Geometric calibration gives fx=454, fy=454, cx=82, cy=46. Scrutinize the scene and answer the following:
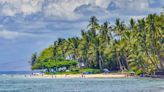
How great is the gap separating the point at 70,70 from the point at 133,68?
112ft

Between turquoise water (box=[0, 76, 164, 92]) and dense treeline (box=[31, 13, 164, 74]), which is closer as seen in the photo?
turquoise water (box=[0, 76, 164, 92])

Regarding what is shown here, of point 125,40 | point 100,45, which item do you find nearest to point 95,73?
point 100,45

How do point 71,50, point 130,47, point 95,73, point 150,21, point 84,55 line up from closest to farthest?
point 150,21 < point 130,47 < point 95,73 < point 84,55 < point 71,50

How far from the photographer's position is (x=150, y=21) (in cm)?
11338

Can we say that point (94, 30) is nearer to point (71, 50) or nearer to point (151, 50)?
point (71, 50)

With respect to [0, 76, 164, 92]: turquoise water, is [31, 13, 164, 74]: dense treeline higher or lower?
higher

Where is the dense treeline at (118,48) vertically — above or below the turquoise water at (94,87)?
above

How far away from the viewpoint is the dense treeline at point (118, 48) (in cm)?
11700

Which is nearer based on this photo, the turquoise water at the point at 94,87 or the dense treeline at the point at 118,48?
the turquoise water at the point at 94,87

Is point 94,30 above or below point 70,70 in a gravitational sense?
above

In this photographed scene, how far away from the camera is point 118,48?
136m

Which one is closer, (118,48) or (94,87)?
(94,87)

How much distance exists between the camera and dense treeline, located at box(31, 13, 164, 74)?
117000 mm

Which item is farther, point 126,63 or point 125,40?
point 126,63
